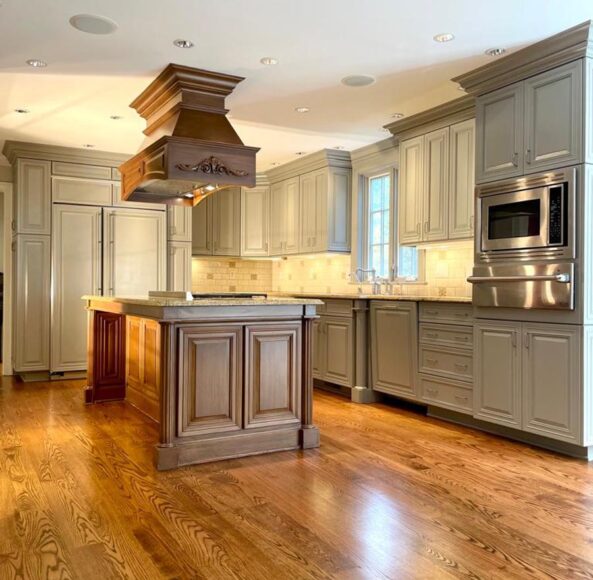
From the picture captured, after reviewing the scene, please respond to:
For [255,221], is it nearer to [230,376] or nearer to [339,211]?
[339,211]

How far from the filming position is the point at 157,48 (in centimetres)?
373

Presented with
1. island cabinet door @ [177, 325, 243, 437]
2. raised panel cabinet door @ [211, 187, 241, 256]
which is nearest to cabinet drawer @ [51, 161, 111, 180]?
raised panel cabinet door @ [211, 187, 241, 256]

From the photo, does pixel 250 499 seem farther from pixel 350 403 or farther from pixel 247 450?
pixel 350 403

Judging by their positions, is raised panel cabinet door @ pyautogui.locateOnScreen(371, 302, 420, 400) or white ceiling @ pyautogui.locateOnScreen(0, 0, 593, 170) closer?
white ceiling @ pyautogui.locateOnScreen(0, 0, 593, 170)

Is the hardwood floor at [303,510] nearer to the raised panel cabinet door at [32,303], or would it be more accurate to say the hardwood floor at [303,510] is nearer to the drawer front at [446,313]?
the drawer front at [446,313]

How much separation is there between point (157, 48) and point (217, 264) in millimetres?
4309

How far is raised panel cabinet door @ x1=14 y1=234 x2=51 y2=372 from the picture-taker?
6.18 m

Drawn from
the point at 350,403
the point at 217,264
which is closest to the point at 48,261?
the point at 217,264

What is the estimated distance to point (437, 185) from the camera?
15.9 feet

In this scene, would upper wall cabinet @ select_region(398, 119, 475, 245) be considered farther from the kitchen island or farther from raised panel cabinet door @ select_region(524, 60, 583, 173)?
the kitchen island

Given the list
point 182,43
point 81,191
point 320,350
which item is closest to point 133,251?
point 81,191

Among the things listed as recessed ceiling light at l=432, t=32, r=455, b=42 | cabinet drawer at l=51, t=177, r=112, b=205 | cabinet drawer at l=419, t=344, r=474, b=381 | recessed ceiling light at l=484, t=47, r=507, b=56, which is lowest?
cabinet drawer at l=419, t=344, r=474, b=381

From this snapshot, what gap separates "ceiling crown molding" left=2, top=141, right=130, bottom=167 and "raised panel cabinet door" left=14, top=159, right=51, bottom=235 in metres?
0.08

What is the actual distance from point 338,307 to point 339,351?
1.34 feet
